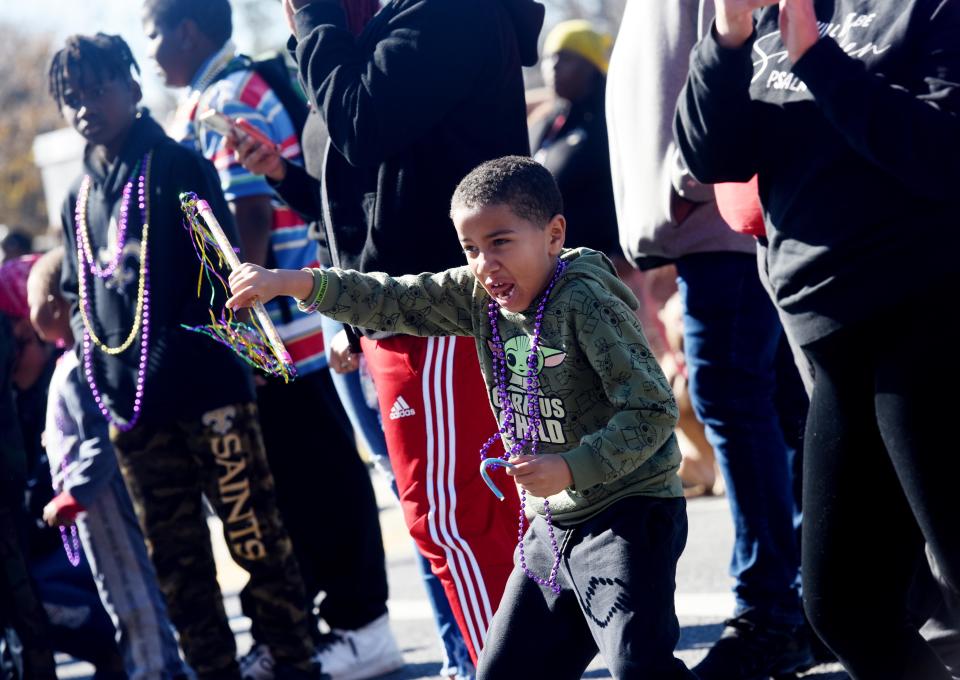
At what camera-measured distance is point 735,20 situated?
8.50 feet

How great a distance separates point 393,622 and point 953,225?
138 inches

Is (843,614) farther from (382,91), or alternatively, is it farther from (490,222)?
(382,91)

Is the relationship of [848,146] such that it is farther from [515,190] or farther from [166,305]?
[166,305]

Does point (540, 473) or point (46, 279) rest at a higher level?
point (46, 279)

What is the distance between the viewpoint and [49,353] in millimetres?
5203

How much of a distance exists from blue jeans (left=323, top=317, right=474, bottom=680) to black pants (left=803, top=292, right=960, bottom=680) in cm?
131

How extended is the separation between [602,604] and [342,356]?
1421 millimetres

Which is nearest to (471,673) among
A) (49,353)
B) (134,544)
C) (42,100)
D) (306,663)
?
(306,663)

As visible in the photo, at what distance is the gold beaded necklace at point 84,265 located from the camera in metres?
Answer: 4.06

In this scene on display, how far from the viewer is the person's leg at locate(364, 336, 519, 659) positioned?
10.8ft

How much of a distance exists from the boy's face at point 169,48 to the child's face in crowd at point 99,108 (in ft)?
1.91

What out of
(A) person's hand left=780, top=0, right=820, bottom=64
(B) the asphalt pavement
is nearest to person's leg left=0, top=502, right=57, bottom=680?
(B) the asphalt pavement

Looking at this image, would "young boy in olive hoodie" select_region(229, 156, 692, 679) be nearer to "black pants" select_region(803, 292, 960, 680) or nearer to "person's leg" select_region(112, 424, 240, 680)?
"black pants" select_region(803, 292, 960, 680)

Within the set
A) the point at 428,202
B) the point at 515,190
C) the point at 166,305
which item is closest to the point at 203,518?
the point at 166,305
